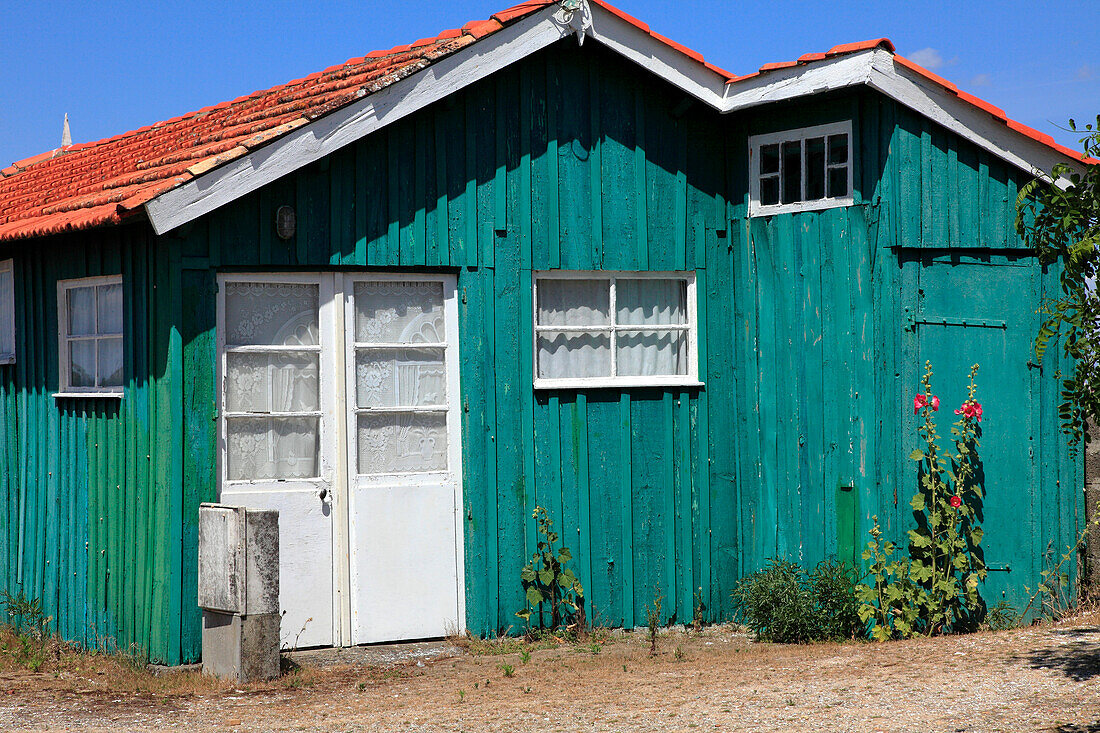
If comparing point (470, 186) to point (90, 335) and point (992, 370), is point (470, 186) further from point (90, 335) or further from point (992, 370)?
point (992, 370)

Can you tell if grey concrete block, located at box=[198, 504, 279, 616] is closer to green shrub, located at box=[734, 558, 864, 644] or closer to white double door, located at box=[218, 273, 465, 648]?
white double door, located at box=[218, 273, 465, 648]

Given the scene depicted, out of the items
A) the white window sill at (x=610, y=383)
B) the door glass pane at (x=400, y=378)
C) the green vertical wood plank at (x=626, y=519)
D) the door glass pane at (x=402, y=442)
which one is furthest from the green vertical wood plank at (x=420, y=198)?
the green vertical wood plank at (x=626, y=519)

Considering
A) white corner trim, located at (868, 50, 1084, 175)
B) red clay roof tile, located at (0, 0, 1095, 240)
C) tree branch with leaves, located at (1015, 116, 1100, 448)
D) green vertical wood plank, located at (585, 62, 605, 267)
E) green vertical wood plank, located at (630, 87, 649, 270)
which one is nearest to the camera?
tree branch with leaves, located at (1015, 116, 1100, 448)

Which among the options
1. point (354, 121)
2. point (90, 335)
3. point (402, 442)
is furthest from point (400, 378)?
point (90, 335)

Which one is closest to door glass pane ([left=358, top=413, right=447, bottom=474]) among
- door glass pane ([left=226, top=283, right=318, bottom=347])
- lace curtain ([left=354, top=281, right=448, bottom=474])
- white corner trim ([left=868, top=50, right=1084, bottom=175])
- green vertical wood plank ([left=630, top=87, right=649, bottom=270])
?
lace curtain ([left=354, top=281, right=448, bottom=474])

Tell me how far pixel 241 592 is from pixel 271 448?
43.6 inches

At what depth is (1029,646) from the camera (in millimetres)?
7461

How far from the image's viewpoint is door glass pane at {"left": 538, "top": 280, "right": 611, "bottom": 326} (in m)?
8.63

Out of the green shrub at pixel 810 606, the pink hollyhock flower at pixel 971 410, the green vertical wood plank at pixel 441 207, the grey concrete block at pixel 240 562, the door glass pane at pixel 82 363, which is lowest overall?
the green shrub at pixel 810 606

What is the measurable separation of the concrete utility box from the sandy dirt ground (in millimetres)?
143

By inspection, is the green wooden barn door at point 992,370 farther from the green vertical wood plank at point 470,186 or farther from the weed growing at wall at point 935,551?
the green vertical wood plank at point 470,186

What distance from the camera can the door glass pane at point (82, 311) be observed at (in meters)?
8.29

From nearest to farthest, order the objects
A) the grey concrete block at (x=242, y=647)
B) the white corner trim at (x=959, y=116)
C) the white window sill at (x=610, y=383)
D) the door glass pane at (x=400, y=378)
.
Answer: the grey concrete block at (x=242, y=647)
the white corner trim at (x=959, y=116)
the door glass pane at (x=400, y=378)
the white window sill at (x=610, y=383)

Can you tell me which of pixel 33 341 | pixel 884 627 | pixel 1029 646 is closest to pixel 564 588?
pixel 884 627
